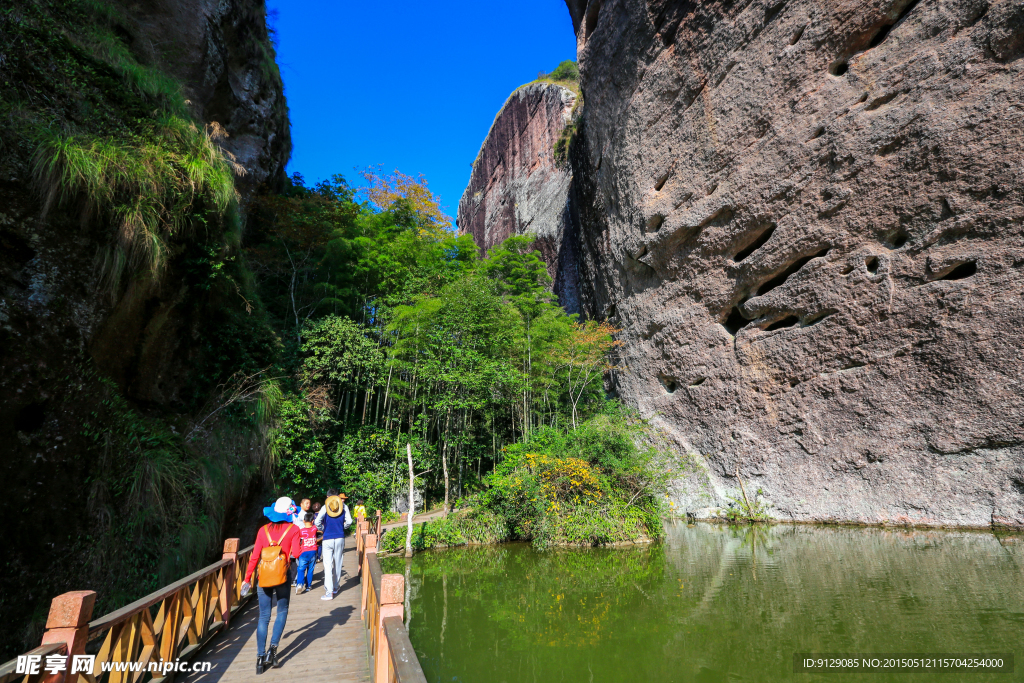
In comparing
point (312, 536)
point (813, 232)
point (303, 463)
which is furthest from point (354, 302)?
point (813, 232)

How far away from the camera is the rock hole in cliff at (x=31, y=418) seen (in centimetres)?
511

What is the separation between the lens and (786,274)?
12.2m

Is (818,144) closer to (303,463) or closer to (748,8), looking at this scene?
(748,8)

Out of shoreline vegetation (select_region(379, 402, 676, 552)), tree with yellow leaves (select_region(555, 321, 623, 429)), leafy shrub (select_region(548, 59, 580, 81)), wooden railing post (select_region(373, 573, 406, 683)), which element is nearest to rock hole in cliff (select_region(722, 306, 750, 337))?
tree with yellow leaves (select_region(555, 321, 623, 429))

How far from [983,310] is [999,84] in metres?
4.08

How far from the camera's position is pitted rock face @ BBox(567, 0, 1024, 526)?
9445 millimetres

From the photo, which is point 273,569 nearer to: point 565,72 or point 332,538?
point 332,538

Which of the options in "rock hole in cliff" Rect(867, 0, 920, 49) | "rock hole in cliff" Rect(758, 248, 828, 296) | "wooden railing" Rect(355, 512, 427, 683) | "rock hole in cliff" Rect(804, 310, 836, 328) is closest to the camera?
"wooden railing" Rect(355, 512, 427, 683)

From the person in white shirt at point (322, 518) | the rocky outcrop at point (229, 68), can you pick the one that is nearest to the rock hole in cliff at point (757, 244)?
the person in white shirt at point (322, 518)

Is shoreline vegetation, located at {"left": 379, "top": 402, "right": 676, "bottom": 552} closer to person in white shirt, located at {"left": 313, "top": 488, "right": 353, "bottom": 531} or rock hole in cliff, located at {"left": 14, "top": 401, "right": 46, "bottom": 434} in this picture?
person in white shirt, located at {"left": 313, "top": 488, "right": 353, "bottom": 531}

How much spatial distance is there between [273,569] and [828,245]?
39.5 feet

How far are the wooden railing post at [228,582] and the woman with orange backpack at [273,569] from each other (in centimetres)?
125

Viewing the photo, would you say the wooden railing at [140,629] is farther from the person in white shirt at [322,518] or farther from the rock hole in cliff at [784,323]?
the rock hole in cliff at [784,323]

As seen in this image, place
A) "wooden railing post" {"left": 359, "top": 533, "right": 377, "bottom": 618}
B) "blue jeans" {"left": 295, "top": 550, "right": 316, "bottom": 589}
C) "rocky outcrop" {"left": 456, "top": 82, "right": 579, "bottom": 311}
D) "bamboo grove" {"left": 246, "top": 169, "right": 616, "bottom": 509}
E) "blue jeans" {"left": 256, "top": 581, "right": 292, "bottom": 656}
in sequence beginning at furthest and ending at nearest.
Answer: "rocky outcrop" {"left": 456, "top": 82, "right": 579, "bottom": 311}, "bamboo grove" {"left": 246, "top": 169, "right": 616, "bottom": 509}, "blue jeans" {"left": 295, "top": 550, "right": 316, "bottom": 589}, "wooden railing post" {"left": 359, "top": 533, "right": 377, "bottom": 618}, "blue jeans" {"left": 256, "top": 581, "right": 292, "bottom": 656}
